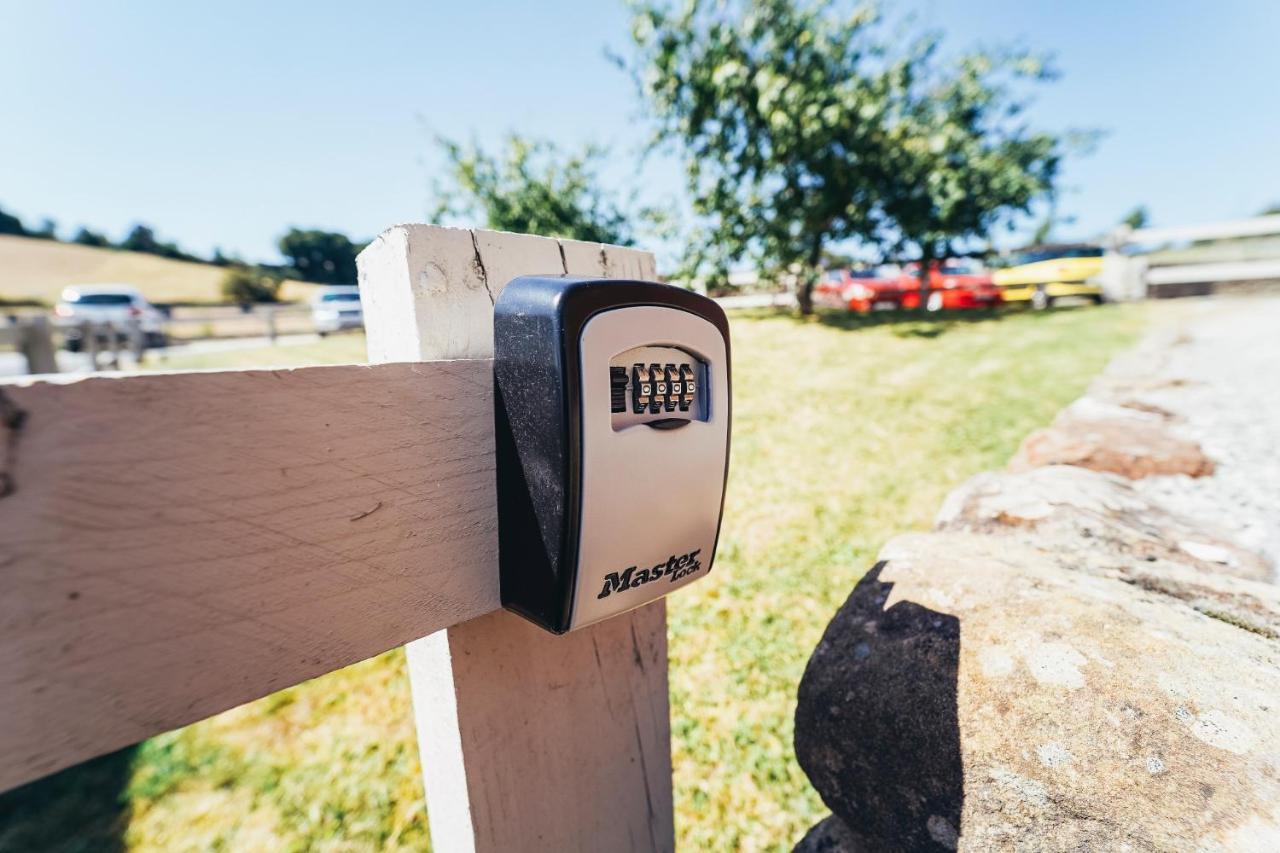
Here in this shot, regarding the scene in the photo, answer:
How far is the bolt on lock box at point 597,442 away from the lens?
607 mm

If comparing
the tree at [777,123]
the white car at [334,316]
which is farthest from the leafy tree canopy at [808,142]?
the white car at [334,316]

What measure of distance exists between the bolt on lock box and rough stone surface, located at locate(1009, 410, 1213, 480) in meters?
2.52

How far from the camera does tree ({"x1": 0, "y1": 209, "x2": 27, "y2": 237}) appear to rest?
49688 millimetres

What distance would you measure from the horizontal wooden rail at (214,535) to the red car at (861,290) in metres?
13.9

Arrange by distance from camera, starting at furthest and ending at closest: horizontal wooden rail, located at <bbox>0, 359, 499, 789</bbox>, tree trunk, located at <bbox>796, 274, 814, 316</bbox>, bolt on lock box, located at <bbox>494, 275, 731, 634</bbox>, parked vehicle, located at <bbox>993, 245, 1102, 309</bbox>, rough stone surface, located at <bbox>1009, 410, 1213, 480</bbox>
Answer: parked vehicle, located at <bbox>993, 245, 1102, 309</bbox>
tree trunk, located at <bbox>796, 274, 814, 316</bbox>
rough stone surface, located at <bbox>1009, 410, 1213, 480</bbox>
bolt on lock box, located at <bbox>494, 275, 731, 634</bbox>
horizontal wooden rail, located at <bbox>0, 359, 499, 789</bbox>

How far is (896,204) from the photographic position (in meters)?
10.5

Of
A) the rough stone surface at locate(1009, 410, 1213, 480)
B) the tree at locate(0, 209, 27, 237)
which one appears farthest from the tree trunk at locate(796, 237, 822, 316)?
the tree at locate(0, 209, 27, 237)

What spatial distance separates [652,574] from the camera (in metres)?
0.73

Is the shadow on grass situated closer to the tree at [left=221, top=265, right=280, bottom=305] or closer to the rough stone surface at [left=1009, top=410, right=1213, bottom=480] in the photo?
the rough stone surface at [left=1009, top=410, right=1213, bottom=480]

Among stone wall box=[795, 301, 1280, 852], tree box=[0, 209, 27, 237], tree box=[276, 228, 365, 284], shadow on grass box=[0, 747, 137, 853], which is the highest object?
tree box=[0, 209, 27, 237]

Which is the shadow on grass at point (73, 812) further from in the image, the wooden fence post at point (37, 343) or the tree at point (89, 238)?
the tree at point (89, 238)

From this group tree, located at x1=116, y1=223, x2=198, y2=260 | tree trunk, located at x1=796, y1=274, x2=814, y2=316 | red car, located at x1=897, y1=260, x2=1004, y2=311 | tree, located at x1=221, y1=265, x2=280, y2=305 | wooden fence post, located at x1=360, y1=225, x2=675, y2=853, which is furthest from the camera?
tree, located at x1=116, y1=223, x2=198, y2=260

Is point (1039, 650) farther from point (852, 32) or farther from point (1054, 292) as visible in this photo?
point (1054, 292)

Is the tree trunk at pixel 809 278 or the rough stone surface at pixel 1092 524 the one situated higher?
the tree trunk at pixel 809 278
